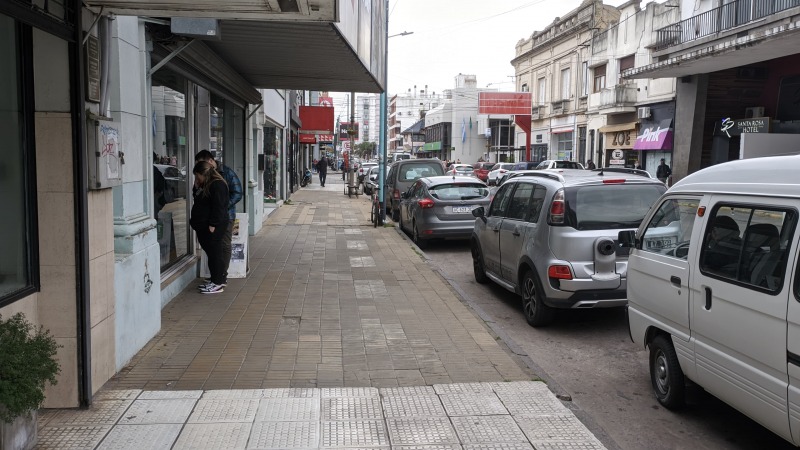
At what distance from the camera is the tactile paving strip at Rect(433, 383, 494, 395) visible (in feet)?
16.7

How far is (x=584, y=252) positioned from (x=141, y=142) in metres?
4.47

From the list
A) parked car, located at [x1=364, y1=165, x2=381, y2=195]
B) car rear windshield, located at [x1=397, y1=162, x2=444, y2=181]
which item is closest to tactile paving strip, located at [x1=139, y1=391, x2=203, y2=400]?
car rear windshield, located at [x1=397, y1=162, x2=444, y2=181]

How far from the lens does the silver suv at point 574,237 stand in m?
6.80

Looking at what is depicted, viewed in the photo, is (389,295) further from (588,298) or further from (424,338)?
(588,298)

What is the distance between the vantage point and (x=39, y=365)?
11.9 ft

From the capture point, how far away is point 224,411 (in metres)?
4.66

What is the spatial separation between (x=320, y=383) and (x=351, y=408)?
24.0 inches

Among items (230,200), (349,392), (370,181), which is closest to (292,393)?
(349,392)

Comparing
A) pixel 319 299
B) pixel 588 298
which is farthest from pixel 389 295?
pixel 588 298

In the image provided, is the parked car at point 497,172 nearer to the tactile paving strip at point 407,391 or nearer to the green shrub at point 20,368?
the tactile paving strip at point 407,391

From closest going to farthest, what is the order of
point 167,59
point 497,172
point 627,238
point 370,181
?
1. point 627,238
2. point 167,59
3. point 370,181
4. point 497,172

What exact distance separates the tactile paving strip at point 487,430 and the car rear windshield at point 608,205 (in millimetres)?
2957

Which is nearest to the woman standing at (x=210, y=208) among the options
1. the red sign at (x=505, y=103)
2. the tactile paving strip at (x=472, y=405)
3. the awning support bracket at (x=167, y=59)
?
the awning support bracket at (x=167, y=59)

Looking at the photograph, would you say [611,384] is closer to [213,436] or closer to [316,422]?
[316,422]
